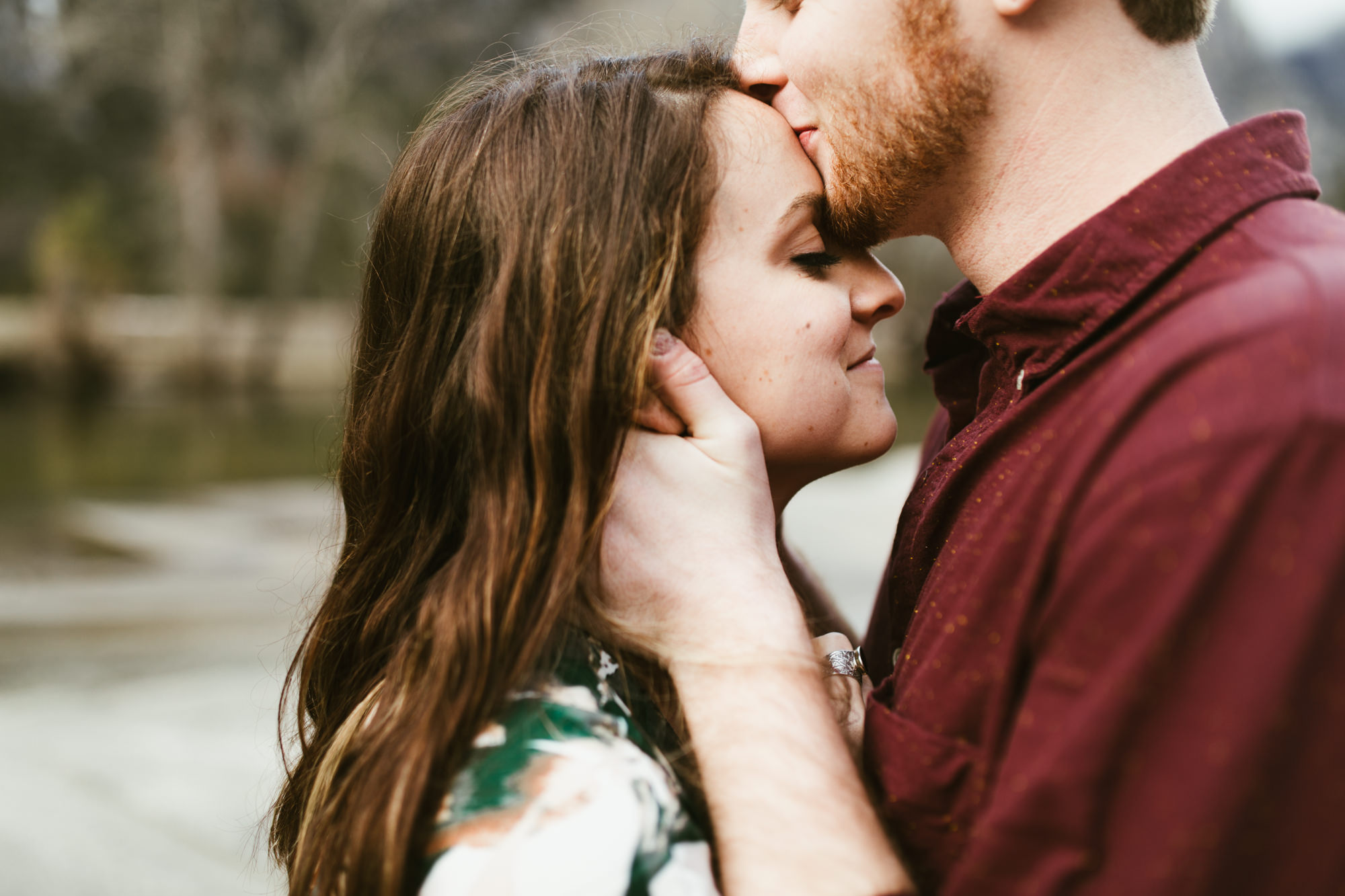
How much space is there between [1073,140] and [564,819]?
A: 1.10 meters

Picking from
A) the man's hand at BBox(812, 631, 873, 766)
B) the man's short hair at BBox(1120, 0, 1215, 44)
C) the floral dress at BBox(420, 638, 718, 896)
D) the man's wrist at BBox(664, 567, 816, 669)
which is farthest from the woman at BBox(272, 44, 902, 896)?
the man's short hair at BBox(1120, 0, 1215, 44)

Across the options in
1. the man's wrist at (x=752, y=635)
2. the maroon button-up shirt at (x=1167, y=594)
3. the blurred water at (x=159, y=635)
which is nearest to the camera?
the maroon button-up shirt at (x=1167, y=594)

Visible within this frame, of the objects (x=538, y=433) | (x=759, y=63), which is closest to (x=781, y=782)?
(x=538, y=433)

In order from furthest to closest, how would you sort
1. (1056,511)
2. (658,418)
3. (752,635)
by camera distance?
1. (658,418)
2. (752,635)
3. (1056,511)

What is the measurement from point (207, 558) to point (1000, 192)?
7.66m

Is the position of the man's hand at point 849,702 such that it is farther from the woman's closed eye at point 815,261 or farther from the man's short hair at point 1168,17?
the man's short hair at point 1168,17

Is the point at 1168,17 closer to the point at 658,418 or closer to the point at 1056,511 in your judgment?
the point at 1056,511

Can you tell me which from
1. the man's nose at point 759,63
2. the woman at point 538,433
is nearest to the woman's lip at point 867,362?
the woman at point 538,433

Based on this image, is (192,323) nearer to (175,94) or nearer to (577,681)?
(175,94)

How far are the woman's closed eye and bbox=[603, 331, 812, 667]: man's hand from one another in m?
0.27

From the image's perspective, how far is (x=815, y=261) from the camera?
1828 mm

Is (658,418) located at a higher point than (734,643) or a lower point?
higher

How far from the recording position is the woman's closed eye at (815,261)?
5.92 ft

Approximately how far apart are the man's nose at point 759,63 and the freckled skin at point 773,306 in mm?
56
